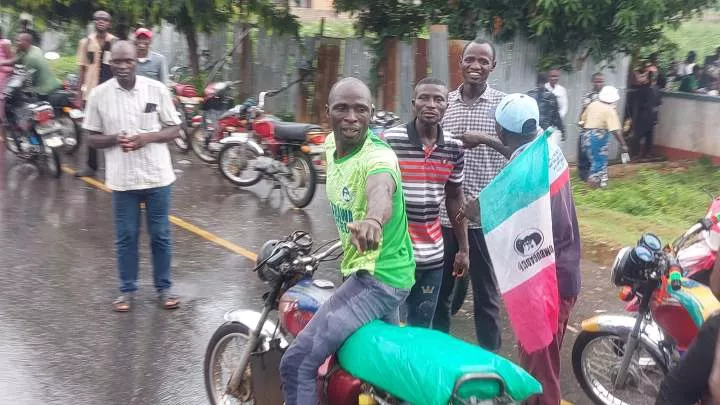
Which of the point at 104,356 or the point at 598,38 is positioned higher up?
the point at 598,38

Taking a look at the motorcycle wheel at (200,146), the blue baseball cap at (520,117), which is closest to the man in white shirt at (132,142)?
the blue baseball cap at (520,117)

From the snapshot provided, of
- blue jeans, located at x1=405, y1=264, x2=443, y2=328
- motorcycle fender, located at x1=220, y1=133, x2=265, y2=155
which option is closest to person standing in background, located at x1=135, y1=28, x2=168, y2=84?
motorcycle fender, located at x1=220, y1=133, x2=265, y2=155

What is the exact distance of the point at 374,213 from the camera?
321cm

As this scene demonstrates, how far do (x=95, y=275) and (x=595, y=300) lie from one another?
3.92 metres

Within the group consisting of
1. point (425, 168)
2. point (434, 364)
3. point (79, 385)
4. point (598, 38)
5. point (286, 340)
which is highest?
point (598, 38)

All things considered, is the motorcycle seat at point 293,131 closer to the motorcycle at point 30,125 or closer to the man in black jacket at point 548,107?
the motorcycle at point 30,125

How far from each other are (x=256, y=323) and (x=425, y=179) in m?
1.19

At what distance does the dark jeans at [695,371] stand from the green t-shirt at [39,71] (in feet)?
33.4

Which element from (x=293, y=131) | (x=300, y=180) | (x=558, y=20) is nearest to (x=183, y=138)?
(x=293, y=131)

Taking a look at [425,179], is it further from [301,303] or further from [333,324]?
[333,324]

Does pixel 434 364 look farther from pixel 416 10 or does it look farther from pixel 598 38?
pixel 416 10

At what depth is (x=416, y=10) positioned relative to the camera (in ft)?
44.1

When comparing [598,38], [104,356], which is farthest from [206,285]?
[598,38]

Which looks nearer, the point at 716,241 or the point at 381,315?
the point at 381,315
